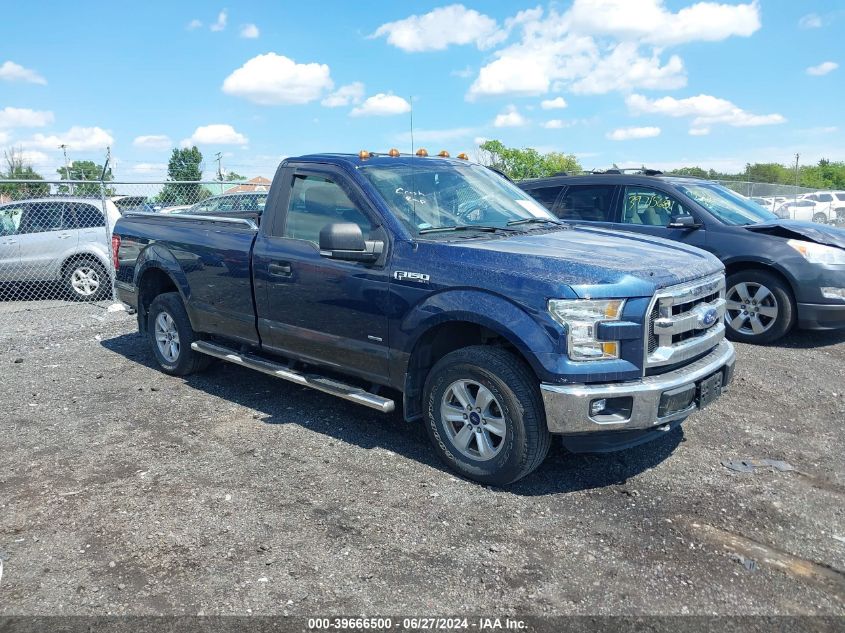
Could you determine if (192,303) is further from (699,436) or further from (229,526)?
(699,436)

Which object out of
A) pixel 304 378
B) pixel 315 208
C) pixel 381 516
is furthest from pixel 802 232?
pixel 381 516

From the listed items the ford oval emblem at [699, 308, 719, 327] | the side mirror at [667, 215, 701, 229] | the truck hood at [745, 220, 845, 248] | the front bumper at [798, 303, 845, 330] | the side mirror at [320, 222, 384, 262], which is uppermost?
the side mirror at [320, 222, 384, 262]

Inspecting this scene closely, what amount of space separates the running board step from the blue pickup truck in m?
0.01

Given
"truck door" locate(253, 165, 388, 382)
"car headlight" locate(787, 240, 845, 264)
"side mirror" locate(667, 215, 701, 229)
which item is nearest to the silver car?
"truck door" locate(253, 165, 388, 382)

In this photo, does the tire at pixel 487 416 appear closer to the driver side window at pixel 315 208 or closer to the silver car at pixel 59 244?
the driver side window at pixel 315 208

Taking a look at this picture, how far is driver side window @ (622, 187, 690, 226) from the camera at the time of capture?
7891mm

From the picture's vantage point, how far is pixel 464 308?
4.01 metres

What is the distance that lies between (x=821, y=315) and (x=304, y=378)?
5463 mm

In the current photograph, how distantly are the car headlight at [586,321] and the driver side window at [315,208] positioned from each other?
1645mm

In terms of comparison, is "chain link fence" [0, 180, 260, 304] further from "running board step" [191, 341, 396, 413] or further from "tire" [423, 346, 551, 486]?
"tire" [423, 346, 551, 486]

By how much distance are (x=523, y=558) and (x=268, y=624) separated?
4.16 feet

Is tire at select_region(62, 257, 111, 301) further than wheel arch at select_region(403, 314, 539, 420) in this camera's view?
Yes

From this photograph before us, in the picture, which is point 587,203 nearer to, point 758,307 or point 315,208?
point 758,307

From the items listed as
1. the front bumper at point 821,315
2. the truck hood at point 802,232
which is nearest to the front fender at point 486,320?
the front bumper at point 821,315
